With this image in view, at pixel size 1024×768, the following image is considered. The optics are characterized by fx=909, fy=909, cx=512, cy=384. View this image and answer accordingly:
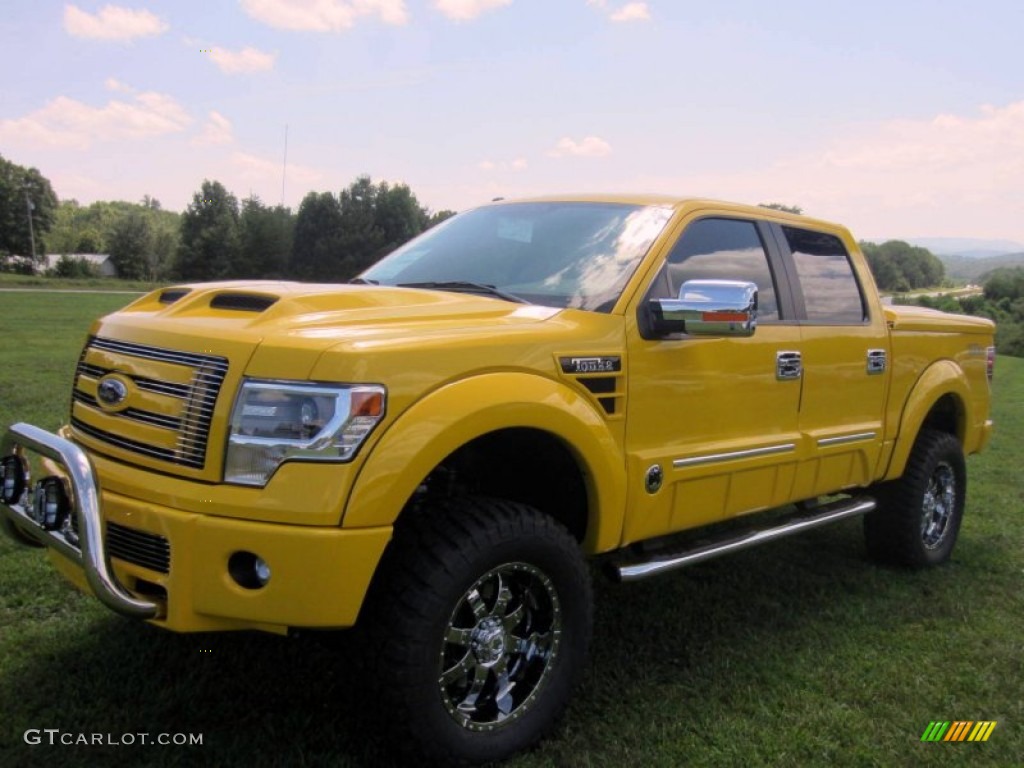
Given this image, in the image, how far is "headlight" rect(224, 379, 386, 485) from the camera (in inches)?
97.9

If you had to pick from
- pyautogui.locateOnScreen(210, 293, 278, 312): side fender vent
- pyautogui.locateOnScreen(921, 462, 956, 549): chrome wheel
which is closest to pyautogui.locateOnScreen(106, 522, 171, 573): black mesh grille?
pyautogui.locateOnScreen(210, 293, 278, 312): side fender vent

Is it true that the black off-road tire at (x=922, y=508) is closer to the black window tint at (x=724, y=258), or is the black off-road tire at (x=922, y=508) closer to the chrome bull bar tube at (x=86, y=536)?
the black window tint at (x=724, y=258)

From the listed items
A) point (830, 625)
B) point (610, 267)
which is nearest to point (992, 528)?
point (830, 625)

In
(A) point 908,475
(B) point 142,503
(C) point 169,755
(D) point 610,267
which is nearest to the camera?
(B) point 142,503

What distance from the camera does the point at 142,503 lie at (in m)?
2.58

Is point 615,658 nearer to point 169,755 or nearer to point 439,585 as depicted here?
point 439,585

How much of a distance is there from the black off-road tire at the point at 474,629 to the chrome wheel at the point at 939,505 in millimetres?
3200

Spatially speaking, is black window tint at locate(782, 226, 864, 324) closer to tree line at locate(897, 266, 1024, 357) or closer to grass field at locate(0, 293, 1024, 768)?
grass field at locate(0, 293, 1024, 768)

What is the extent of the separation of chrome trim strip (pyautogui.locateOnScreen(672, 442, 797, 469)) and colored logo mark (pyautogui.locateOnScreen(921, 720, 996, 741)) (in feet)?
3.96

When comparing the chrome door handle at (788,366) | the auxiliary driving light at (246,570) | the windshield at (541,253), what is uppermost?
the windshield at (541,253)

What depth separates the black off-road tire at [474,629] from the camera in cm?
263

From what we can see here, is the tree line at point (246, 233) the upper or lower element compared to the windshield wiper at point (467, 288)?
upper

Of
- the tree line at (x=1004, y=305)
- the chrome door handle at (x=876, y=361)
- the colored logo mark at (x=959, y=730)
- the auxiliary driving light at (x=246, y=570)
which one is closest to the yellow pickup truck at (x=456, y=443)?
the auxiliary driving light at (x=246, y=570)

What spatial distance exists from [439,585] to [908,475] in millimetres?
3541
